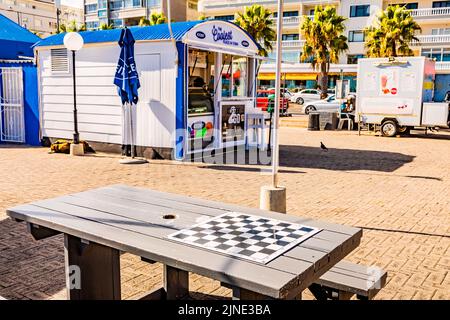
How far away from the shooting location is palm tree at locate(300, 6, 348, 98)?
37531 millimetres

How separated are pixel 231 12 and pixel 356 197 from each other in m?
44.5

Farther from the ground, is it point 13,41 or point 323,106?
point 13,41

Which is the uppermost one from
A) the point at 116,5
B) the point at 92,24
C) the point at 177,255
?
the point at 116,5

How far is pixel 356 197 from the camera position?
7.59 metres

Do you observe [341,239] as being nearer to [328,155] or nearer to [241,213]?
[241,213]

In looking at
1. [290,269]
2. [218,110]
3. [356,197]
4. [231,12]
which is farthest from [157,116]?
[231,12]

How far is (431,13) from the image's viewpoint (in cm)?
3978

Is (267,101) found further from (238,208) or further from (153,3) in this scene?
(153,3)

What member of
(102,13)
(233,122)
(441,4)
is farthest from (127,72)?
(102,13)

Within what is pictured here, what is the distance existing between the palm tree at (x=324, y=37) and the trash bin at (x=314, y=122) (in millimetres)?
16992

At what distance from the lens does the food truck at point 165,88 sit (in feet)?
35.3

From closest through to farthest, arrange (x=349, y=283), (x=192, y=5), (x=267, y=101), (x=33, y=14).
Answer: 1. (x=349, y=283)
2. (x=267, y=101)
3. (x=192, y=5)
4. (x=33, y=14)

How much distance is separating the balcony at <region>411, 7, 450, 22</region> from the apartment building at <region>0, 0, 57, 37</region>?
54.9 m

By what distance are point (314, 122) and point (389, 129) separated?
383 centimetres
